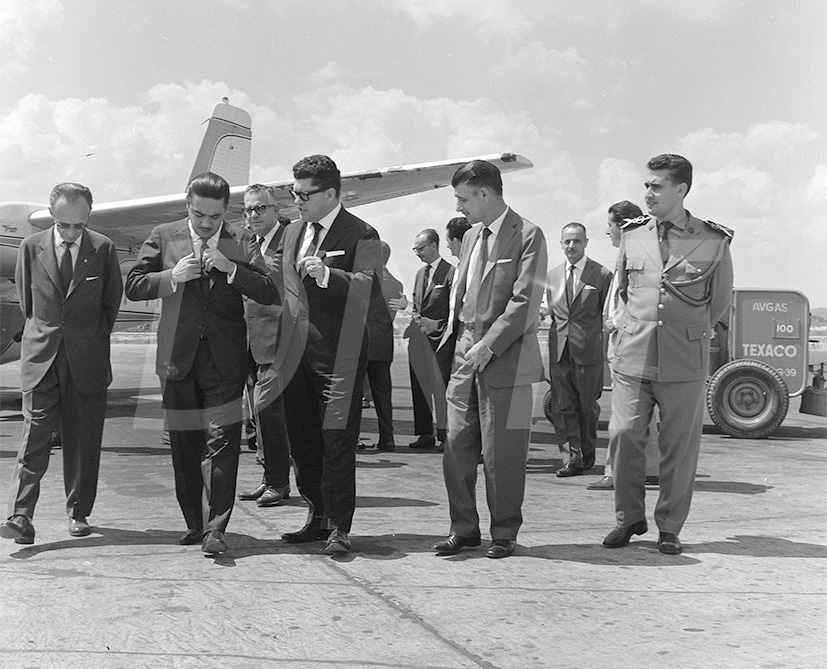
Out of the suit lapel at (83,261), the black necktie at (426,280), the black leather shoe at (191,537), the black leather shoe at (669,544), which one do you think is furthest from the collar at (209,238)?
the black necktie at (426,280)

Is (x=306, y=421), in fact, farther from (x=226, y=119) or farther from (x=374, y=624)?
(x=226, y=119)

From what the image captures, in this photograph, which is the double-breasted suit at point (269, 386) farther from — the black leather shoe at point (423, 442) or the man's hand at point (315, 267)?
the black leather shoe at point (423, 442)

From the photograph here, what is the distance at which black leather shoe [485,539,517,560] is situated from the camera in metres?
3.82

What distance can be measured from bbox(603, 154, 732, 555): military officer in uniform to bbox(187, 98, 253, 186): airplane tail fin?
14635 millimetres

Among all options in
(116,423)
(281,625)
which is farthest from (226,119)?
(281,625)

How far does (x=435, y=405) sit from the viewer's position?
24.9ft

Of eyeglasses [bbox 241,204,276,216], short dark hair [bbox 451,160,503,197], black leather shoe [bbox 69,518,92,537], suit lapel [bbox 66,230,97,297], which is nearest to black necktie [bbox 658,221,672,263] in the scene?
short dark hair [bbox 451,160,503,197]

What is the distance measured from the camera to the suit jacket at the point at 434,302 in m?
7.41

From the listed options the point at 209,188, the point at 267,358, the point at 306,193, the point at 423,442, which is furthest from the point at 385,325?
the point at 209,188

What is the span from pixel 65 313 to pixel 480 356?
77.3 inches

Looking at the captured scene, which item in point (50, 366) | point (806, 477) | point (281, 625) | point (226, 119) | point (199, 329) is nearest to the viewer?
point (281, 625)

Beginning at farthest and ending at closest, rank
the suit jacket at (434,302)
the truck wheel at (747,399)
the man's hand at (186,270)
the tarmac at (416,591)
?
the truck wheel at (747,399) < the suit jacket at (434,302) < the man's hand at (186,270) < the tarmac at (416,591)

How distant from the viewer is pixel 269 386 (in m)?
4.76

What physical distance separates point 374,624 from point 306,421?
1.50m
